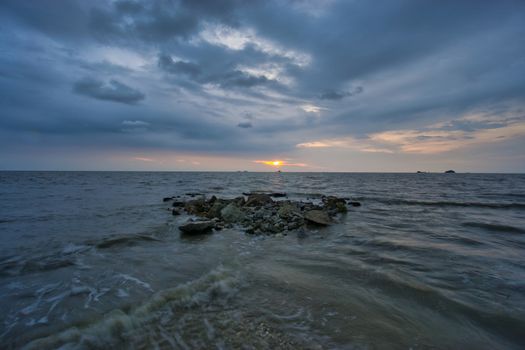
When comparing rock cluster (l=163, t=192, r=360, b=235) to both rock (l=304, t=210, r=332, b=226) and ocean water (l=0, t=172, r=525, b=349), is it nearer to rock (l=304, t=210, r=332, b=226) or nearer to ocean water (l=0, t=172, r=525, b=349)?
rock (l=304, t=210, r=332, b=226)

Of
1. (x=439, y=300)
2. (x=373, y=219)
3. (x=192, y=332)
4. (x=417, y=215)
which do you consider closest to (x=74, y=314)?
(x=192, y=332)

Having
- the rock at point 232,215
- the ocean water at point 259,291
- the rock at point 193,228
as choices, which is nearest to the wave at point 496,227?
the ocean water at point 259,291

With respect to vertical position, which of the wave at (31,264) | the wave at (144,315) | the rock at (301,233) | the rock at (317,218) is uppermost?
the rock at (317,218)

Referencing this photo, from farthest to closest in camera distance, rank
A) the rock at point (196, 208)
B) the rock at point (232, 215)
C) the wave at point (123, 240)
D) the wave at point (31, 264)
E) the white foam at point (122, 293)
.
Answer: the rock at point (196, 208) → the rock at point (232, 215) → the wave at point (123, 240) → the wave at point (31, 264) → the white foam at point (122, 293)

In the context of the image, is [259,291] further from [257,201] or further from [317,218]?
[257,201]

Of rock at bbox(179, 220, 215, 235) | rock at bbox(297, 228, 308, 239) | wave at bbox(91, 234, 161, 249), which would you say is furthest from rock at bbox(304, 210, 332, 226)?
wave at bbox(91, 234, 161, 249)

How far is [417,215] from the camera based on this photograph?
16.6 m

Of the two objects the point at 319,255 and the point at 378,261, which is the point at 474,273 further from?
the point at 319,255

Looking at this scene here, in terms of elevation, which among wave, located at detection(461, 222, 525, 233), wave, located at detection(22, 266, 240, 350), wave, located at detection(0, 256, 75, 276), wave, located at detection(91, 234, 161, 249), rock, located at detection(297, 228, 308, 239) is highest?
wave, located at detection(22, 266, 240, 350)

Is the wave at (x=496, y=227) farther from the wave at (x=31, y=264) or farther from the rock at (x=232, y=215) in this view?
the wave at (x=31, y=264)

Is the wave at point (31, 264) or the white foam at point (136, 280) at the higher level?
the white foam at point (136, 280)

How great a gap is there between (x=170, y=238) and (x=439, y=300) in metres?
9.29

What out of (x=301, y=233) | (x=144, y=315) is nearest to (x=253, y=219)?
(x=301, y=233)

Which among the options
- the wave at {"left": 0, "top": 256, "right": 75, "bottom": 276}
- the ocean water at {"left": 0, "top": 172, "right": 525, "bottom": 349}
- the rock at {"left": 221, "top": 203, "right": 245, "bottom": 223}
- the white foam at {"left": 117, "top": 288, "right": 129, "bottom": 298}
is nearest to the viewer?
the ocean water at {"left": 0, "top": 172, "right": 525, "bottom": 349}
